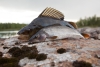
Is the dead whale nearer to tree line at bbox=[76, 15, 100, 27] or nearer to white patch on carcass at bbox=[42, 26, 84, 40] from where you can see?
white patch on carcass at bbox=[42, 26, 84, 40]

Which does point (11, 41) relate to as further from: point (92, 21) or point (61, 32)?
point (92, 21)

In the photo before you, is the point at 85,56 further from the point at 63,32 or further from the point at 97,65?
the point at 63,32

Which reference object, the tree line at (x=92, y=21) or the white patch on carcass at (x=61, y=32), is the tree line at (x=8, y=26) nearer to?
the tree line at (x=92, y=21)

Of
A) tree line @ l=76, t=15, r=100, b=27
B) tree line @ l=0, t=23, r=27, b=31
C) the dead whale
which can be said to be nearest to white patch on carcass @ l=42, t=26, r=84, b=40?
the dead whale

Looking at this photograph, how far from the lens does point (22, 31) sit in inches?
352

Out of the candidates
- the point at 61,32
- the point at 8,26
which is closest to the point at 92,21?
the point at 8,26

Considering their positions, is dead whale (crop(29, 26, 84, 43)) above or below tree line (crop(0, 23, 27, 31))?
below

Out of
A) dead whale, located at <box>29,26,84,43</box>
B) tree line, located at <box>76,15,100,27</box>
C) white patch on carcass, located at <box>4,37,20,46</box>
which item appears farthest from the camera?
tree line, located at <box>76,15,100,27</box>

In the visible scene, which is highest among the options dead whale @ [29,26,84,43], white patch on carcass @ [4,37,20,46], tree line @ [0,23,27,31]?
tree line @ [0,23,27,31]

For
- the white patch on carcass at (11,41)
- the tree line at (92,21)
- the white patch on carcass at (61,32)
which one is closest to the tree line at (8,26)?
the tree line at (92,21)

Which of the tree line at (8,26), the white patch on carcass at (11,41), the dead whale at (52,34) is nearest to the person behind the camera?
the dead whale at (52,34)

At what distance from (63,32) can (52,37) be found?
45 centimetres

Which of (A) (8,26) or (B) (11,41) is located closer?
(B) (11,41)

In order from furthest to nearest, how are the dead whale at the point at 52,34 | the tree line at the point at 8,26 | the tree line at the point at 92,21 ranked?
the tree line at the point at 8,26 → the tree line at the point at 92,21 → the dead whale at the point at 52,34
